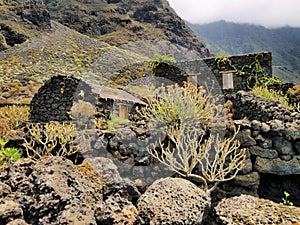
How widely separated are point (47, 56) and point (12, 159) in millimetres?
24687

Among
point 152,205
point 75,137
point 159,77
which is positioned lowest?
point 152,205

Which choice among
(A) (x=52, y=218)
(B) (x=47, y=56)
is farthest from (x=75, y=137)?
(B) (x=47, y=56)

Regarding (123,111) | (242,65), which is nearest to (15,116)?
(123,111)

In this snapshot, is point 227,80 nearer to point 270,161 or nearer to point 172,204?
point 270,161

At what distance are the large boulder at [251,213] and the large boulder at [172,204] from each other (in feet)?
0.73

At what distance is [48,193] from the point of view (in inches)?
130

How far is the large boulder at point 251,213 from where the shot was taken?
341 centimetres

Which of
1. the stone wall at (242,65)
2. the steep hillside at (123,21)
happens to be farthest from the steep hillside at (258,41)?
the stone wall at (242,65)

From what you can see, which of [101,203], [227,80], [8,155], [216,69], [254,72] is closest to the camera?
[101,203]

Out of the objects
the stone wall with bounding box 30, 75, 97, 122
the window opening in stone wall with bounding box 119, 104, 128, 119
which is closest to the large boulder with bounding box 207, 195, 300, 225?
the window opening in stone wall with bounding box 119, 104, 128, 119

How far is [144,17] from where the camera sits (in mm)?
90250

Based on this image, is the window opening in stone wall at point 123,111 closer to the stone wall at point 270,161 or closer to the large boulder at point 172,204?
the stone wall at point 270,161

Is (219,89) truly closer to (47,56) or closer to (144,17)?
(47,56)

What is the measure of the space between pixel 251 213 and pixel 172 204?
39.2 inches
